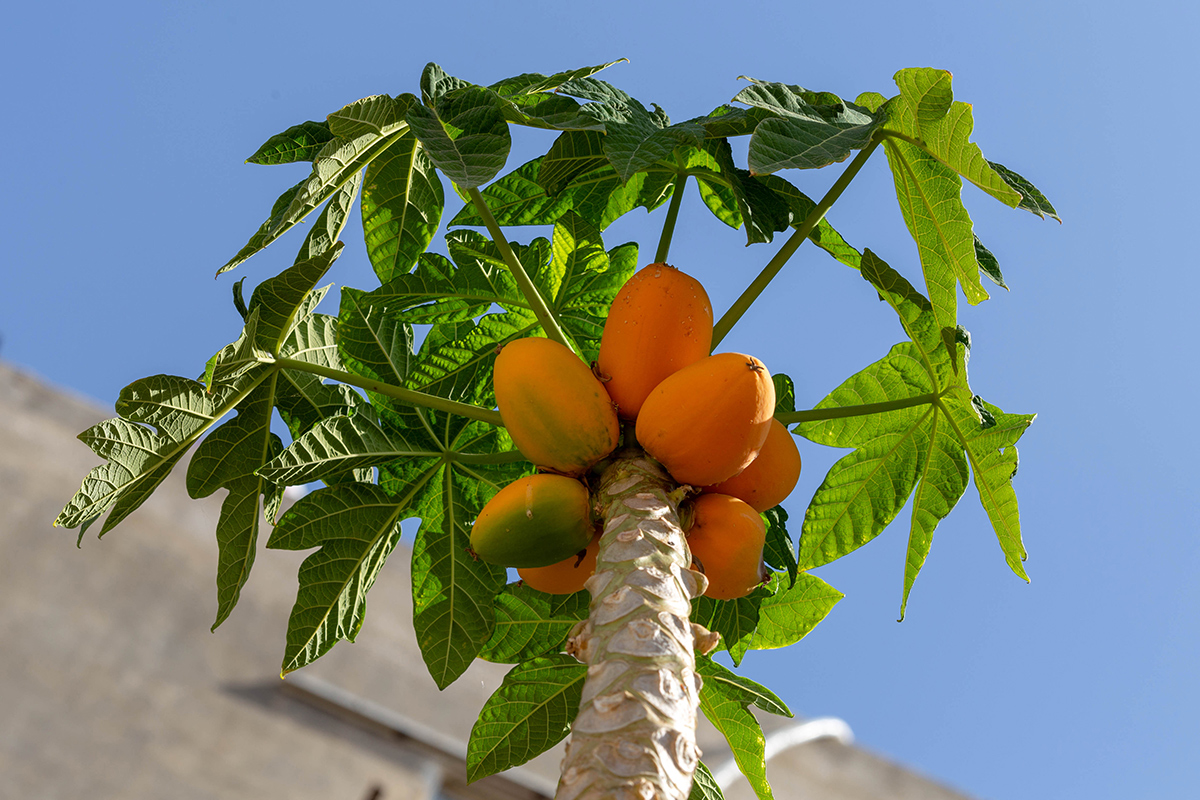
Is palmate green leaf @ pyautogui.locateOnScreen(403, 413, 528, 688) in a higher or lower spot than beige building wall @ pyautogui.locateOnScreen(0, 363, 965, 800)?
lower

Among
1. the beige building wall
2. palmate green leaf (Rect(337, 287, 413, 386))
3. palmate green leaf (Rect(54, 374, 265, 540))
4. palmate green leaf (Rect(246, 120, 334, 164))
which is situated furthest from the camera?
the beige building wall

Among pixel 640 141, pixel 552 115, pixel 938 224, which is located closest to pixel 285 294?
pixel 552 115

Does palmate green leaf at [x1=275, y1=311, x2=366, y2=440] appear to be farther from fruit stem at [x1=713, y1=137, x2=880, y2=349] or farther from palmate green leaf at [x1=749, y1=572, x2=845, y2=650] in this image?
palmate green leaf at [x1=749, y1=572, x2=845, y2=650]

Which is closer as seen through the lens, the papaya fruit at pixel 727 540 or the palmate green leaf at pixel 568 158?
the papaya fruit at pixel 727 540

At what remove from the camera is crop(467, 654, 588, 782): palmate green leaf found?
139cm

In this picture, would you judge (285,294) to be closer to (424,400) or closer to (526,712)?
(424,400)

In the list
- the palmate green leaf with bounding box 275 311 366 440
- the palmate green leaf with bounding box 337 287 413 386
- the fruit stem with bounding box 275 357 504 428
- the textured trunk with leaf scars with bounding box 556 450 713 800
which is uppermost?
the palmate green leaf with bounding box 337 287 413 386

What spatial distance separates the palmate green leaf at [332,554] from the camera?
4.56ft

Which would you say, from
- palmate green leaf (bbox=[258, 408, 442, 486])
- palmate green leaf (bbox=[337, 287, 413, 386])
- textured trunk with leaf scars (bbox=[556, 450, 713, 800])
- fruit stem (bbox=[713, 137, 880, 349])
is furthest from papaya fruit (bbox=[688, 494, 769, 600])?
palmate green leaf (bbox=[337, 287, 413, 386])

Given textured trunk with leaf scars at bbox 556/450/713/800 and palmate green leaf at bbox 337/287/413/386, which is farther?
palmate green leaf at bbox 337/287/413/386

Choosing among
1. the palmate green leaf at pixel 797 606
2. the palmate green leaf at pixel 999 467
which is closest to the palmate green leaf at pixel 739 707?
the palmate green leaf at pixel 797 606

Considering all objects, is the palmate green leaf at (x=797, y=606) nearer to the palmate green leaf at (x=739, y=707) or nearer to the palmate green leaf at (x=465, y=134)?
the palmate green leaf at (x=739, y=707)

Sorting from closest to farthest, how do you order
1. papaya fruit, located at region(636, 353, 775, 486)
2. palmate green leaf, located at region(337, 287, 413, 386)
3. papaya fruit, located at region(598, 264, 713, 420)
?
papaya fruit, located at region(636, 353, 775, 486) < papaya fruit, located at region(598, 264, 713, 420) < palmate green leaf, located at region(337, 287, 413, 386)

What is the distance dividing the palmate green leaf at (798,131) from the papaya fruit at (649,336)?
0.69ft
